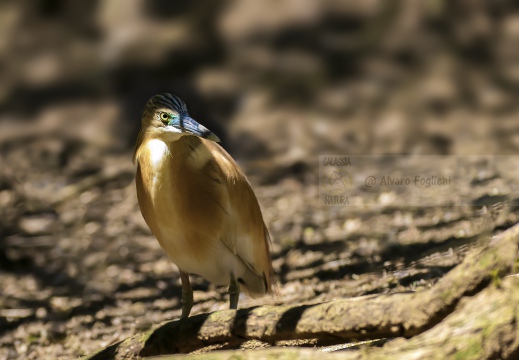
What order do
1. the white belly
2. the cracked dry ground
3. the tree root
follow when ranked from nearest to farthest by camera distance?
1. the tree root
2. the white belly
3. the cracked dry ground

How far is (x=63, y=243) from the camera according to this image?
6.51 m

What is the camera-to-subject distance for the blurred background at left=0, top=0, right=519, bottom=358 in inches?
255

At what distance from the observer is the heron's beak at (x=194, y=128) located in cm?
329

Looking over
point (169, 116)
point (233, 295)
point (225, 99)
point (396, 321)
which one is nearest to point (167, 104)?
point (169, 116)

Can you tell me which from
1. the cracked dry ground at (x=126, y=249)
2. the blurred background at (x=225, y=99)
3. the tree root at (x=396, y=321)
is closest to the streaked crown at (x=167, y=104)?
the tree root at (x=396, y=321)

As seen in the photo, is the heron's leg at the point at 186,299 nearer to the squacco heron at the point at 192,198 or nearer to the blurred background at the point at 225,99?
the squacco heron at the point at 192,198

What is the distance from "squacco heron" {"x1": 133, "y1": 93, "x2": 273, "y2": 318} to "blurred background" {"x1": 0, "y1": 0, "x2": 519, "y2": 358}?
1772 millimetres

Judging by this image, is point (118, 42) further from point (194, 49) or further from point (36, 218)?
point (36, 218)

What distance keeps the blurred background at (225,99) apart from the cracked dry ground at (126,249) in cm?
2

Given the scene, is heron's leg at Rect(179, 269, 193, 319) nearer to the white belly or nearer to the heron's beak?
the white belly

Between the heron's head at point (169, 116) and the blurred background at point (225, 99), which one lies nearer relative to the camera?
the heron's head at point (169, 116)

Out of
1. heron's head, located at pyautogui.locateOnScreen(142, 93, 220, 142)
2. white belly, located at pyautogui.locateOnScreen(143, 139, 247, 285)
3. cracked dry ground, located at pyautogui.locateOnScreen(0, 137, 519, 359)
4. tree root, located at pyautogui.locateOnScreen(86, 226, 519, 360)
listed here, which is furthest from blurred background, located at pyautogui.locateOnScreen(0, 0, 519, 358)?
tree root, located at pyautogui.locateOnScreen(86, 226, 519, 360)

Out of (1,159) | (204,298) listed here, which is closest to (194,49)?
(1,159)

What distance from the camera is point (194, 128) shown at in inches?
130
